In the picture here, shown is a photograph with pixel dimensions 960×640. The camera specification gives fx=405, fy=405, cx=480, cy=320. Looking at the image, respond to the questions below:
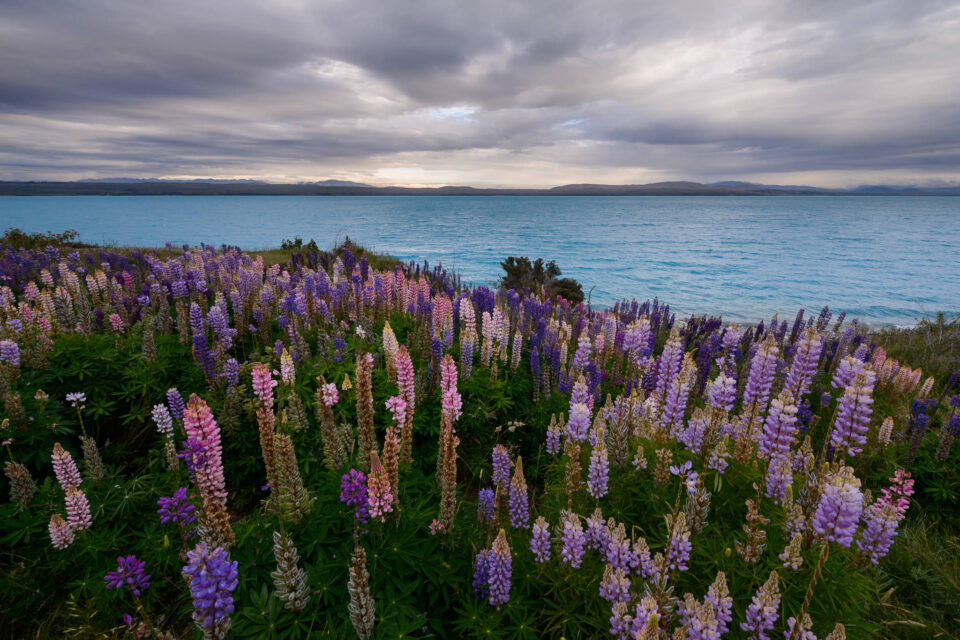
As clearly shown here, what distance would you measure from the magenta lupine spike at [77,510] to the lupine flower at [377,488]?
307 cm

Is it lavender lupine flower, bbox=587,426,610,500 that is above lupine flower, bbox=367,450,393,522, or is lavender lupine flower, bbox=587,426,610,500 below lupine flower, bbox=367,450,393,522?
below

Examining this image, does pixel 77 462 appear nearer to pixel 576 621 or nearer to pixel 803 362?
pixel 576 621

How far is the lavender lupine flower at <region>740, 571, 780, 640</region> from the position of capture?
2396 millimetres

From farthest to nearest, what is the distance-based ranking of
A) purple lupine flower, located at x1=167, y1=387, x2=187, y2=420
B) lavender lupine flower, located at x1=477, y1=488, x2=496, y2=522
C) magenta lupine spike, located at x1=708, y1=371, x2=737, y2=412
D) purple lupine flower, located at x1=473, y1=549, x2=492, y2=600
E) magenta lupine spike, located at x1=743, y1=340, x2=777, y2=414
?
purple lupine flower, located at x1=167, y1=387, x2=187, y2=420, magenta lupine spike, located at x1=743, y1=340, x2=777, y2=414, lavender lupine flower, located at x1=477, y1=488, x2=496, y2=522, magenta lupine spike, located at x1=708, y1=371, x2=737, y2=412, purple lupine flower, located at x1=473, y1=549, x2=492, y2=600

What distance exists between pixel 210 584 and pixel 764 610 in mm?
3074

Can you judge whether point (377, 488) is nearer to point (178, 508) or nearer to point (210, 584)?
point (210, 584)

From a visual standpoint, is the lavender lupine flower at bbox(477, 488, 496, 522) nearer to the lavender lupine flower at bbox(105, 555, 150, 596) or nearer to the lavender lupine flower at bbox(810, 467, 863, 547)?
the lavender lupine flower at bbox(810, 467, 863, 547)

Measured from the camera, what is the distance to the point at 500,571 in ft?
9.70

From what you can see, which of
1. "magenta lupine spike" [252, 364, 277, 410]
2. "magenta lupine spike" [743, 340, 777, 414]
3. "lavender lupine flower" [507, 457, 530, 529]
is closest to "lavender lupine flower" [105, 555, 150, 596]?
"magenta lupine spike" [252, 364, 277, 410]

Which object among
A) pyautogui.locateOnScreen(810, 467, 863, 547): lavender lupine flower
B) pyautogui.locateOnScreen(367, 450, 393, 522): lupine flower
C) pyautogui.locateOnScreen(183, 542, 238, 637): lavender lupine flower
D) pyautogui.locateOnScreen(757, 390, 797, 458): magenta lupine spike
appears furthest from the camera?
pyautogui.locateOnScreen(757, 390, 797, 458): magenta lupine spike

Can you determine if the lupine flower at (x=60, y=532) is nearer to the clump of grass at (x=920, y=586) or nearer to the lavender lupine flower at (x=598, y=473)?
the lavender lupine flower at (x=598, y=473)

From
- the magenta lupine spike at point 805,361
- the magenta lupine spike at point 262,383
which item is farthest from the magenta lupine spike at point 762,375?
the magenta lupine spike at point 262,383

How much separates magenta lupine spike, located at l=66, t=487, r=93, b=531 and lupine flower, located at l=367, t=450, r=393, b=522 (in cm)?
307

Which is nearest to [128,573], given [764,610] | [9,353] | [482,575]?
[482,575]
